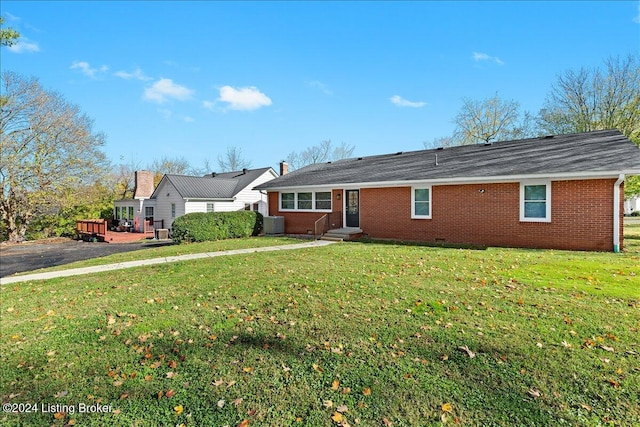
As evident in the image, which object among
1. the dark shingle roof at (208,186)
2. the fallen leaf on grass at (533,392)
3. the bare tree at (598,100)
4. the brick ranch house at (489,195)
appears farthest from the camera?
the dark shingle roof at (208,186)

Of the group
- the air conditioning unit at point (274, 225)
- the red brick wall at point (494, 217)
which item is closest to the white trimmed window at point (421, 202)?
the red brick wall at point (494, 217)

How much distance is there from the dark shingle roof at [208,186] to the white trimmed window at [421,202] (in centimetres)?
1671

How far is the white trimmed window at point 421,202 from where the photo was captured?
14016 mm

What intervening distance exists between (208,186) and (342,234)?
16.1 metres

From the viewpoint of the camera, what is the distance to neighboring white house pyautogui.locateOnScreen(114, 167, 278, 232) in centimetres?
2503

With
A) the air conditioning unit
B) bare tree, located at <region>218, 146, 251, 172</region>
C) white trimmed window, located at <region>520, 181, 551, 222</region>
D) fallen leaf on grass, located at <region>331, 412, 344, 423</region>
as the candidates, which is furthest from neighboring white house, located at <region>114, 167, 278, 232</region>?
bare tree, located at <region>218, 146, 251, 172</region>

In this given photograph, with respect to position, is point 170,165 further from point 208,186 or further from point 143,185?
point 208,186

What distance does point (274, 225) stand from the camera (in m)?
18.2

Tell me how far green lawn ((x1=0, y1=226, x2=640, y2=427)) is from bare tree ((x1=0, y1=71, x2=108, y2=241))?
872 inches

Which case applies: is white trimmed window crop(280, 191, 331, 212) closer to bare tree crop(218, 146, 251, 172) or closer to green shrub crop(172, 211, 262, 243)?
green shrub crop(172, 211, 262, 243)

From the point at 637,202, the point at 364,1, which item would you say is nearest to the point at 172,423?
the point at 364,1

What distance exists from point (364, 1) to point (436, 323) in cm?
1299

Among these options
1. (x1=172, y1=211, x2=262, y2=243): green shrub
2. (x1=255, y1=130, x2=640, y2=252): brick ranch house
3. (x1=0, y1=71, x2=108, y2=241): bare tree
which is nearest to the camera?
(x1=255, y1=130, x2=640, y2=252): brick ranch house

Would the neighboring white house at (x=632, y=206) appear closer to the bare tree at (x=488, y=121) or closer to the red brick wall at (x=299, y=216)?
the bare tree at (x=488, y=121)
